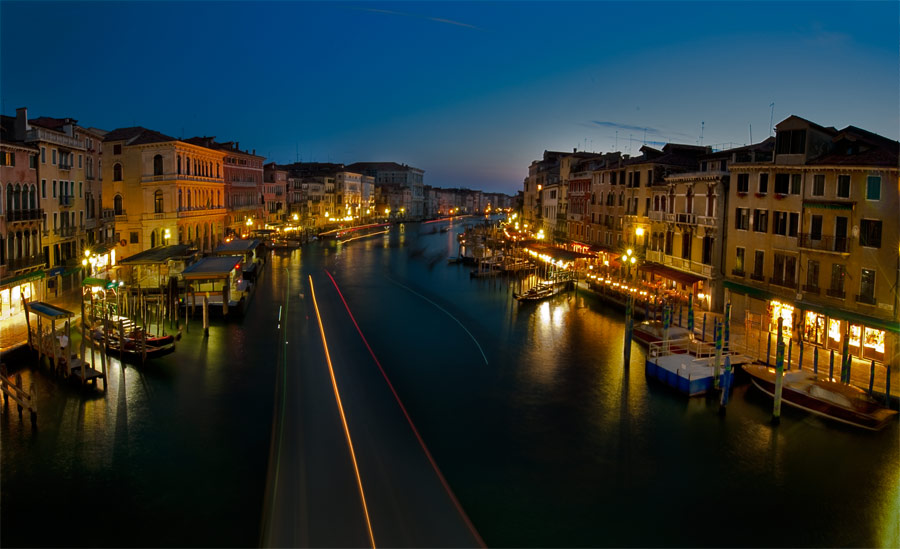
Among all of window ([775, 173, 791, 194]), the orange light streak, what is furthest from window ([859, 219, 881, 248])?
the orange light streak

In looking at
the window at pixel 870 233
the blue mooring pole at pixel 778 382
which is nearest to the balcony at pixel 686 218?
the window at pixel 870 233

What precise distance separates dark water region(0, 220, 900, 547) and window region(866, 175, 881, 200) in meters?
5.84

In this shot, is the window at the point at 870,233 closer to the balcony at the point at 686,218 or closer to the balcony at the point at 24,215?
the balcony at the point at 686,218

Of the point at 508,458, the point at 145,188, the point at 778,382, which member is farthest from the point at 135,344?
the point at 145,188

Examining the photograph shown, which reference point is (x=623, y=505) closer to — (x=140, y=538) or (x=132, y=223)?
(x=140, y=538)

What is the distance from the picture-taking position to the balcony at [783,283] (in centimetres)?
1852

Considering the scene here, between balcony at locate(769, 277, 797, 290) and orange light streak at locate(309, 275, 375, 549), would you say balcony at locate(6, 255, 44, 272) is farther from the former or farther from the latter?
balcony at locate(769, 277, 797, 290)

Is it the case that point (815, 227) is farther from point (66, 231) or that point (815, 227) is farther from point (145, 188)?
point (145, 188)

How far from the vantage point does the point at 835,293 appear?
17.0 metres

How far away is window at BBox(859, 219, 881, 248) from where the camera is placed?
16031mm

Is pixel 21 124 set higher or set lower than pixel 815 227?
higher

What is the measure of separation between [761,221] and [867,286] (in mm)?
4614

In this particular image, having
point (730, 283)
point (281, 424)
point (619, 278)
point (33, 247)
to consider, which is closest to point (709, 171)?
point (730, 283)

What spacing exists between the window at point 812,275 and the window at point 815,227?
0.68 m
